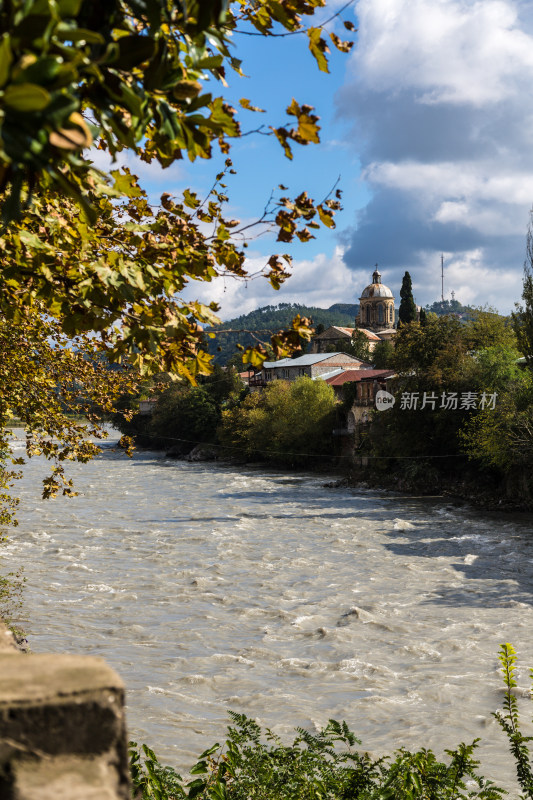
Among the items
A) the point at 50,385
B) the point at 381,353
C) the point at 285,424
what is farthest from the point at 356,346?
the point at 50,385

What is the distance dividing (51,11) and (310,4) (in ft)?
Result: 7.99

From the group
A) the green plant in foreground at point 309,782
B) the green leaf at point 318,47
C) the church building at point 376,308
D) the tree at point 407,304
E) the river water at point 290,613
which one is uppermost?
the church building at point 376,308

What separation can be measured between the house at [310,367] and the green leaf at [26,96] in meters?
74.8

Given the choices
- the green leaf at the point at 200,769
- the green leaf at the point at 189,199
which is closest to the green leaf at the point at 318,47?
the green leaf at the point at 189,199

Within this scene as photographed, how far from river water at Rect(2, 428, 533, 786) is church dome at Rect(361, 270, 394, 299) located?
315 feet

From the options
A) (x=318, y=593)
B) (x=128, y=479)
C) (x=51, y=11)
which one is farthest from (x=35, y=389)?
(x=128, y=479)

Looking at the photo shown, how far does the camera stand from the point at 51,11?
1684 millimetres

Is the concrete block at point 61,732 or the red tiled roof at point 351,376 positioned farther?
the red tiled roof at point 351,376

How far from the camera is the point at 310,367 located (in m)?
78.8

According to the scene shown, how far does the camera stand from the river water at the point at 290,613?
474 inches

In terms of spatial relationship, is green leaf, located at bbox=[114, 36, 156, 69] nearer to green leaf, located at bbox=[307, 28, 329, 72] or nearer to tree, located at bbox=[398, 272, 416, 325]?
green leaf, located at bbox=[307, 28, 329, 72]

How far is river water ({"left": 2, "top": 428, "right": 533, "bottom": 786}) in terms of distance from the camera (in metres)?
12.0

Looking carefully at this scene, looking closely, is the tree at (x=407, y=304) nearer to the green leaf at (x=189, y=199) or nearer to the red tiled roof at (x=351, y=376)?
the red tiled roof at (x=351, y=376)

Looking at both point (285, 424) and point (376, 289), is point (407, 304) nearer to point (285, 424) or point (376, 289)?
point (285, 424)
